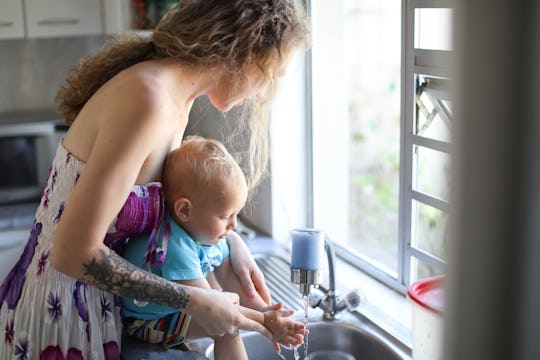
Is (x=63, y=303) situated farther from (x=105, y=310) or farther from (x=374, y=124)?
(x=374, y=124)

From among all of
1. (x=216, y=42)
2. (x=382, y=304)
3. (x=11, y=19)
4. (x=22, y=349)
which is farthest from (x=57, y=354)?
(x=11, y=19)

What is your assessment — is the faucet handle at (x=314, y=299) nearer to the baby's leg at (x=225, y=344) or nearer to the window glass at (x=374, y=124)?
the baby's leg at (x=225, y=344)

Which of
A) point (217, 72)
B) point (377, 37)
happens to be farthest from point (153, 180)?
point (377, 37)

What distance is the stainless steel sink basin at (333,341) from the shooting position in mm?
1593

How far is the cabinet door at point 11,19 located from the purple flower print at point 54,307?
4.65ft

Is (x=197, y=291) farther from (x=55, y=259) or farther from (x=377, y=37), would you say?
(x=377, y=37)

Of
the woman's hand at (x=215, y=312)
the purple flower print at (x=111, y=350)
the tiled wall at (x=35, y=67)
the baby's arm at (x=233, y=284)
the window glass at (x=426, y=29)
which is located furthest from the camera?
the tiled wall at (x=35, y=67)

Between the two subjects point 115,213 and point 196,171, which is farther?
point 196,171

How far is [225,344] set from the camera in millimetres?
1341

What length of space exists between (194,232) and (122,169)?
251 mm

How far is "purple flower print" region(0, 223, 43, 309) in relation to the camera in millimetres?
1324

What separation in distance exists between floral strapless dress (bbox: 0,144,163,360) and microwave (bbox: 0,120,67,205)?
1222mm

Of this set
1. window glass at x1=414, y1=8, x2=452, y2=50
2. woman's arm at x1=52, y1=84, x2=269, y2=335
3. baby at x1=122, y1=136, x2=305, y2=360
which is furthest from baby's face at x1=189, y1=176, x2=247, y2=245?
window glass at x1=414, y1=8, x2=452, y2=50

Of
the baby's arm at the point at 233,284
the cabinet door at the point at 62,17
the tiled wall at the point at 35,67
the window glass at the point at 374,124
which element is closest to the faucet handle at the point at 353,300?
the baby's arm at the point at 233,284
